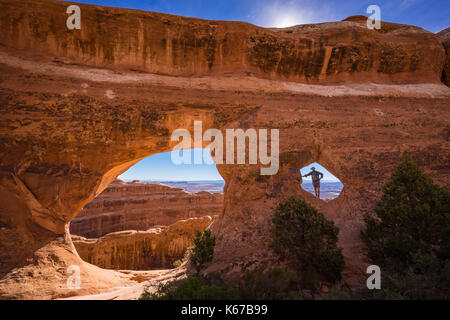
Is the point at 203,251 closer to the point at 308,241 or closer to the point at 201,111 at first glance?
the point at 308,241

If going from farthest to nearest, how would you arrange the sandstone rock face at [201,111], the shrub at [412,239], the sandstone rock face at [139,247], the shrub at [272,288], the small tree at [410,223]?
1. the sandstone rock face at [139,247]
2. the sandstone rock face at [201,111]
3. the small tree at [410,223]
4. the shrub at [272,288]
5. the shrub at [412,239]

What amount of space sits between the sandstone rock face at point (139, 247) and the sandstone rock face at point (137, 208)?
9237 mm

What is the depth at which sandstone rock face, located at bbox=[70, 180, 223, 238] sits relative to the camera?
2659 centimetres

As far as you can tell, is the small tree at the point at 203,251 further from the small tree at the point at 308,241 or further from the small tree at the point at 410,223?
the small tree at the point at 410,223

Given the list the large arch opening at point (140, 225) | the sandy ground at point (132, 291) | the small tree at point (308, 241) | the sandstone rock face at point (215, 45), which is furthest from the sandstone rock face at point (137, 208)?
the small tree at point (308, 241)

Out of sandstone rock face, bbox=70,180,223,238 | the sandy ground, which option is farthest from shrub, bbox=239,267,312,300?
sandstone rock face, bbox=70,180,223,238

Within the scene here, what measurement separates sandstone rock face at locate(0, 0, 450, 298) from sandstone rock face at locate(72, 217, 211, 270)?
38.0 feet

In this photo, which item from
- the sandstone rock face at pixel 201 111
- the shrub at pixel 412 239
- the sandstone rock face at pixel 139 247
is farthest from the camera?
the sandstone rock face at pixel 139 247

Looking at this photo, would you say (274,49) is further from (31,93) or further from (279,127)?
(31,93)

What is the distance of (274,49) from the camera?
10.9 metres

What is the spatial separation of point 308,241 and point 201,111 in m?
6.94

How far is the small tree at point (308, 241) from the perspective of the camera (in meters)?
4.65

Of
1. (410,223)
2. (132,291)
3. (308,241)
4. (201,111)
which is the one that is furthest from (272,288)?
(201,111)

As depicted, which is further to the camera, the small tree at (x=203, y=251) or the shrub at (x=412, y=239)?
the small tree at (x=203, y=251)
